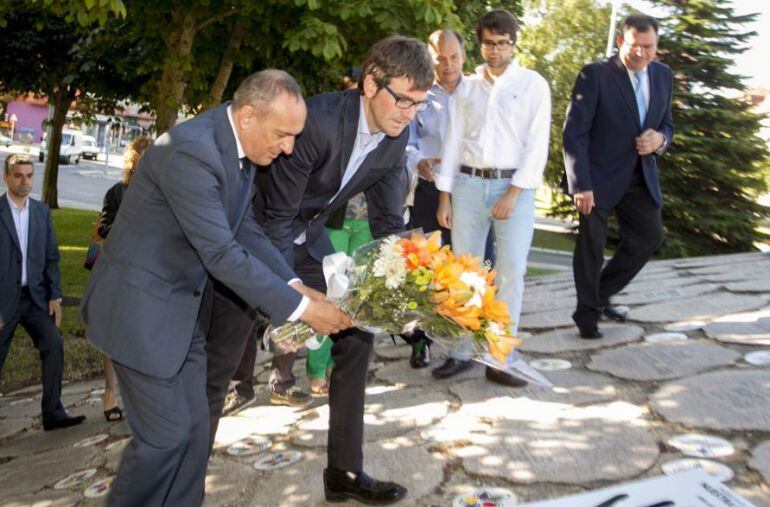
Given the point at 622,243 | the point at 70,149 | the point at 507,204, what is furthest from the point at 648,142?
the point at 70,149

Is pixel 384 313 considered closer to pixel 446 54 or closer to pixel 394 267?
pixel 394 267

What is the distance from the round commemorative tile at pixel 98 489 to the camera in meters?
4.22

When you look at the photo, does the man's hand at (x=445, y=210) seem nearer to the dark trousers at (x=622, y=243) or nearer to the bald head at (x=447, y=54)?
the bald head at (x=447, y=54)

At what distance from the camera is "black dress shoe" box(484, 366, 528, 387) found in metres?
5.08

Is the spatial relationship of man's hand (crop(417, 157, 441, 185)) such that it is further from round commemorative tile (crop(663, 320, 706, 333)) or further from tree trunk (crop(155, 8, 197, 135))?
tree trunk (crop(155, 8, 197, 135))

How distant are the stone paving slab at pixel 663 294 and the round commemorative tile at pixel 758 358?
2.03m

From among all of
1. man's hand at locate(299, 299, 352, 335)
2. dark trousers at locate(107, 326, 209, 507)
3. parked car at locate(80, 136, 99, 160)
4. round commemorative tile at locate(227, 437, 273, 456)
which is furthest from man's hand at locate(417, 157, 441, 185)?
parked car at locate(80, 136, 99, 160)

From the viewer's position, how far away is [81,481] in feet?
14.8

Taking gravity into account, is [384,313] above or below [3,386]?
above

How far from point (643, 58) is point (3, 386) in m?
6.10

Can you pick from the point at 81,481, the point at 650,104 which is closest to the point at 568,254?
the point at 650,104

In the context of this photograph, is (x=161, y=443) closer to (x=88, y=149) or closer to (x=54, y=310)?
(x=54, y=310)

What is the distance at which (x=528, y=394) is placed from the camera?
494cm

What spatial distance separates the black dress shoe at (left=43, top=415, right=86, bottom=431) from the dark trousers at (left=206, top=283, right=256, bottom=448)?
9.26ft
